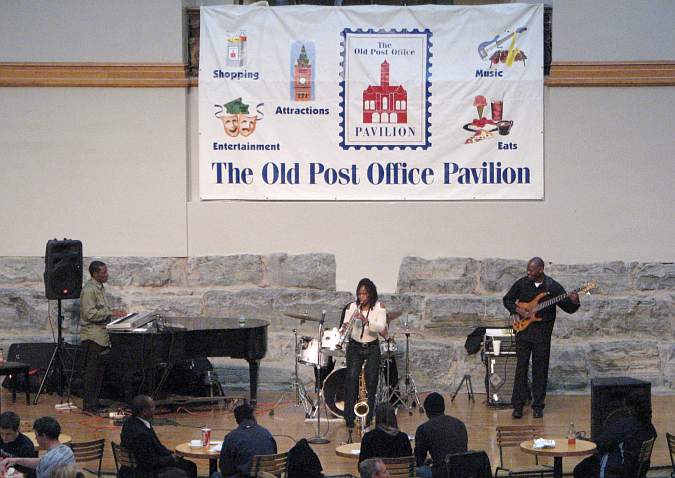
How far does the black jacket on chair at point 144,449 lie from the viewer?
353 inches

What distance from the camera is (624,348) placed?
49.0 ft

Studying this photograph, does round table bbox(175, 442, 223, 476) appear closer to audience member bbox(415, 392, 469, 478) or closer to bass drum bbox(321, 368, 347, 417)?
audience member bbox(415, 392, 469, 478)

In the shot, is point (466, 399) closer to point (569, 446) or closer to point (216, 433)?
point (216, 433)

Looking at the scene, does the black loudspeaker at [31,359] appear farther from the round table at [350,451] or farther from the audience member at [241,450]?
the audience member at [241,450]

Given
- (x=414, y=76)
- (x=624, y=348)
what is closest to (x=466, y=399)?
(x=624, y=348)

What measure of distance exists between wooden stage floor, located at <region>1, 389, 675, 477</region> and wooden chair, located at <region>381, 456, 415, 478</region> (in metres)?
1.82

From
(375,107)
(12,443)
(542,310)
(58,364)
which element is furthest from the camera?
(375,107)

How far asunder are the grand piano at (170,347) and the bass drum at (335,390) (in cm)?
88

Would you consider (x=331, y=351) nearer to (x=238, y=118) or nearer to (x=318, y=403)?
(x=318, y=403)

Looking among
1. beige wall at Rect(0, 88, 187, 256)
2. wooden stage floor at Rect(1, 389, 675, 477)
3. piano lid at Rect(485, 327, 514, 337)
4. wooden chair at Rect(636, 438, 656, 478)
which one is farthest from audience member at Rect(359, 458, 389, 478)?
beige wall at Rect(0, 88, 187, 256)

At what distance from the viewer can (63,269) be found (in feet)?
46.0

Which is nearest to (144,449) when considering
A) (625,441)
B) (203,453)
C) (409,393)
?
(203,453)

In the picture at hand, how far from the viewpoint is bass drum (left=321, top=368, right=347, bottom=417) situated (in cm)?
1292

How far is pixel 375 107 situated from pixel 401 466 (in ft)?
24.8
